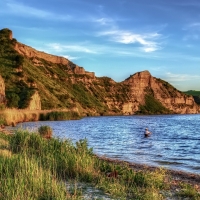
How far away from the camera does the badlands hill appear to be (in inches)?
3278

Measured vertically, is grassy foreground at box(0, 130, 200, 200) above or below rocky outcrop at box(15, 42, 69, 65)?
below

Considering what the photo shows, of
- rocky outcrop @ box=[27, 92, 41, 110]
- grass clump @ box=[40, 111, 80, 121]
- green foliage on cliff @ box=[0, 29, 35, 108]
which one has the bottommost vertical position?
grass clump @ box=[40, 111, 80, 121]

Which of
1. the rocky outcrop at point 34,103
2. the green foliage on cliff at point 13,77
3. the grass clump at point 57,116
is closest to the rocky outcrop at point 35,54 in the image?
the green foliage on cliff at point 13,77

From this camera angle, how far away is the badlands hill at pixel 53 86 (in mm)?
83250

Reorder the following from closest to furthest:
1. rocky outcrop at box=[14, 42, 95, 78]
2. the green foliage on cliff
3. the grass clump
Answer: the grass clump → the green foliage on cliff → rocky outcrop at box=[14, 42, 95, 78]

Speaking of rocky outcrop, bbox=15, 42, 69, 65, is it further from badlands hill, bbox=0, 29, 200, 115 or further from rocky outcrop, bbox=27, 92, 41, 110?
rocky outcrop, bbox=27, 92, 41, 110

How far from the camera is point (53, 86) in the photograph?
393 feet

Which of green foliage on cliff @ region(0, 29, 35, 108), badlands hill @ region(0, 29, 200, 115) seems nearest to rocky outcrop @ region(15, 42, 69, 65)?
badlands hill @ region(0, 29, 200, 115)

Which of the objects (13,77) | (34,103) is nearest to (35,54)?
(13,77)

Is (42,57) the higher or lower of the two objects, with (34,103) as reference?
higher

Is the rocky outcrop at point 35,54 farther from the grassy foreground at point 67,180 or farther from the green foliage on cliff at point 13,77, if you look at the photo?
the grassy foreground at point 67,180

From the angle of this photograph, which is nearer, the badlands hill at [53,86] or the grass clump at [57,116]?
the grass clump at [57,116]

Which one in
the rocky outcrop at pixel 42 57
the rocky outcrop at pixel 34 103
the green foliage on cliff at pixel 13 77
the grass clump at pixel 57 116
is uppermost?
the rocky outcrop at pixel 42 57

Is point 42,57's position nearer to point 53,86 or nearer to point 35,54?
point 35,54
